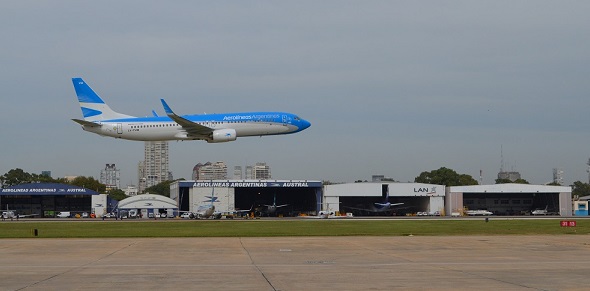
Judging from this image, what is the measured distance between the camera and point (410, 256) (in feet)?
119

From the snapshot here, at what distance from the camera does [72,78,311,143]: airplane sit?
262ft

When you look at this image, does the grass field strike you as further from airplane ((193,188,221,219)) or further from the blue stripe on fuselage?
airplane ((193,188,221,219))

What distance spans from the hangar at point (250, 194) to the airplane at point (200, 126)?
5785 cm

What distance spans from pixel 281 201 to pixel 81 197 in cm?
4449

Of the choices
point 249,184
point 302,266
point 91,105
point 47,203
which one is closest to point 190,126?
point 91,105

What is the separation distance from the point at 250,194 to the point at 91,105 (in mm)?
86902

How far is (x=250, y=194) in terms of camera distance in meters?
172

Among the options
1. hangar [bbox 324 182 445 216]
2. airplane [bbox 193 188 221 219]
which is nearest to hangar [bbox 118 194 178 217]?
airplane [bbox 193 188 221 219]

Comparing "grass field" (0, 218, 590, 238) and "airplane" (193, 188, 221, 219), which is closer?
"grass field" (0, 218, 590, 238)

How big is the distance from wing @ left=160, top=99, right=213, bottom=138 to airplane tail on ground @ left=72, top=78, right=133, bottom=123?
8.91 metres

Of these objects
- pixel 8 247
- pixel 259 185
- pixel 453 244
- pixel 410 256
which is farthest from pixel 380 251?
pixel 259 185

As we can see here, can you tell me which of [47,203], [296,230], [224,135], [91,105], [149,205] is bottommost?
[296,230]

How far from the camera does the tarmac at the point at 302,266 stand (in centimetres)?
2492

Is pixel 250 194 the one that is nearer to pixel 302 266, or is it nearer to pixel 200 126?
pixel 200 126
